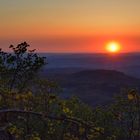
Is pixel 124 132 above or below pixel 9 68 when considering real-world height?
below

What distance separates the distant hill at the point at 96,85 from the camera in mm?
104312

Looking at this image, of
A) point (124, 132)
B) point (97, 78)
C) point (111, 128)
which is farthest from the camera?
point (97, 78)

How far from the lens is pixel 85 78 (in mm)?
157375

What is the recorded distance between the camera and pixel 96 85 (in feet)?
432

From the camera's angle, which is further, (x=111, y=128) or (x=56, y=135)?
(x=111, y=128)

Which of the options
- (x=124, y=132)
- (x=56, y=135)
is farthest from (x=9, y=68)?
(x=124, y=132)

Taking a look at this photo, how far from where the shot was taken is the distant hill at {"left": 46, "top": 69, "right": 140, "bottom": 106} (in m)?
104

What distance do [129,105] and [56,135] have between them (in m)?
4.25

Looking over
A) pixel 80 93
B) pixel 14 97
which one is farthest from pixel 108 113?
pixel 80 93

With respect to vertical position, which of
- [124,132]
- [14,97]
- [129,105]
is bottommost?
[124,132]

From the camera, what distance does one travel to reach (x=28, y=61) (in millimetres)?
21531

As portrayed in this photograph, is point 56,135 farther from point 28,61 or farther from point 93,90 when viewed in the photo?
point 93,90

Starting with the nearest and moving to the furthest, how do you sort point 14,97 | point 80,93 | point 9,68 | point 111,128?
1. point 14,97
2. point 9,68
3. point 111,128
4. point 80,93

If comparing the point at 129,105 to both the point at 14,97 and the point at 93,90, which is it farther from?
the point at 93,90
